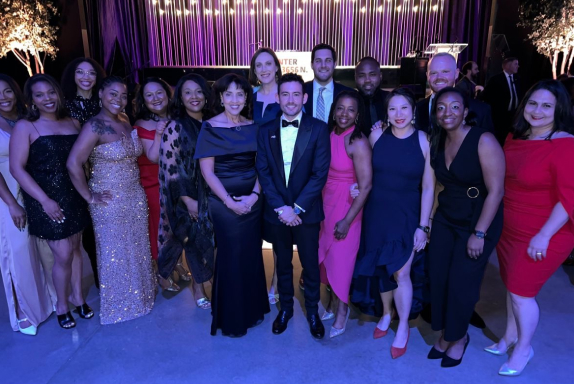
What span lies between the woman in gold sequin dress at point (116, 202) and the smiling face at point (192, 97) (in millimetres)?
415

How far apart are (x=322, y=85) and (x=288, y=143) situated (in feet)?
3.40

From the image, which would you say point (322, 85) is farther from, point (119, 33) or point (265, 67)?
point (119, 33)

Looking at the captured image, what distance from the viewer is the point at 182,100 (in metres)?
2.87

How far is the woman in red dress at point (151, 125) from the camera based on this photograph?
3076mm

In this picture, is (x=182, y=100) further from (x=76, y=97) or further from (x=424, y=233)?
(x=424, y=233)

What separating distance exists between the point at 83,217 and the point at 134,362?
1089mm

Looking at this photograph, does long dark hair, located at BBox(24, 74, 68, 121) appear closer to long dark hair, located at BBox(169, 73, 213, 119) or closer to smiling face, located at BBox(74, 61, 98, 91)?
smiling face, located at BBox(74, 61, 98, 91)

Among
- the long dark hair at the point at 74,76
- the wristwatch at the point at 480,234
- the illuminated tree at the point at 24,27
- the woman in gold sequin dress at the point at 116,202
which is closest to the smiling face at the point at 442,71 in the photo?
the wristwatch at the point at 480,234

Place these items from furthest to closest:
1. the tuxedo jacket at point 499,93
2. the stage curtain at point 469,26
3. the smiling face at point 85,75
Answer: the stage curtain at point 469,26 → the tuxedo jacket at point 499,93 → the smiling face at point 85,75

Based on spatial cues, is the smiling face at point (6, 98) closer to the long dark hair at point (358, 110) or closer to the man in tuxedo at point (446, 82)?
the long dark hair at point (358, 110)

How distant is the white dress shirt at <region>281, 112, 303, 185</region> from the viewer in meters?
2.51

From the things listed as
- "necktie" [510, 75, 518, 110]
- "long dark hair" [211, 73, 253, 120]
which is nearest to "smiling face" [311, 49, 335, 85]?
"long dark hair" [211, 73, 253, 120]

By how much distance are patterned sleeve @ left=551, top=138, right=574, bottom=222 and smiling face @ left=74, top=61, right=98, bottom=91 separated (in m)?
3.12

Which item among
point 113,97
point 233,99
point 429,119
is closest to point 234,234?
point 233,99
